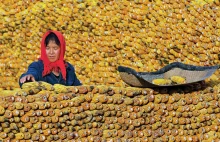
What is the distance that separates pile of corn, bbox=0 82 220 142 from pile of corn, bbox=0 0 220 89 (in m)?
1.40

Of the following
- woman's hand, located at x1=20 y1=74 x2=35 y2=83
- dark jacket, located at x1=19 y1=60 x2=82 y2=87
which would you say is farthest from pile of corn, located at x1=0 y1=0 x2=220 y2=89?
woman's hand, located at x1=20 y1=74 x2=35 y2=83

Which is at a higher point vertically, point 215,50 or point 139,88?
point 215,50

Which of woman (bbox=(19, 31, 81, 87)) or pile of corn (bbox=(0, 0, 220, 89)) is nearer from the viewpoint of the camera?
woman (bbox=(19, 31, 81, 87))

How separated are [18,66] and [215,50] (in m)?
2.75

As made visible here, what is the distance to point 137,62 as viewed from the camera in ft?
20.9

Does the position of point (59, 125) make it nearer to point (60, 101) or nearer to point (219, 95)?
point (60, 101)

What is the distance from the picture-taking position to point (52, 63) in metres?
4.41

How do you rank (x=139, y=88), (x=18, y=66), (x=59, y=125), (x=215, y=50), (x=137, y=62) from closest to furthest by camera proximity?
(x=59, y=125)
(x=139, y=88)
(x=215, y=50)
(x=137, y=62)
(x=18, y=66)

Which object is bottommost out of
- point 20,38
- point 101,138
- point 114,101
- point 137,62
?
point 101,138

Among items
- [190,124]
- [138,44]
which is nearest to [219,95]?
[190,124]

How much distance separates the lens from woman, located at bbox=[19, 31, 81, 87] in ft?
14.3

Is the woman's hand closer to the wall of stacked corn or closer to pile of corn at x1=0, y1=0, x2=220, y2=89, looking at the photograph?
the wall of stacked corn

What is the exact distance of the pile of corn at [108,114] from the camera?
3.89 m

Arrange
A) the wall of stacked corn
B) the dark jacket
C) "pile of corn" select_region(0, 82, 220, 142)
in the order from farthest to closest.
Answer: the dark jacket → the wall of stacked corn → "pile of corn" select_region(0, 82, 220, 142)
